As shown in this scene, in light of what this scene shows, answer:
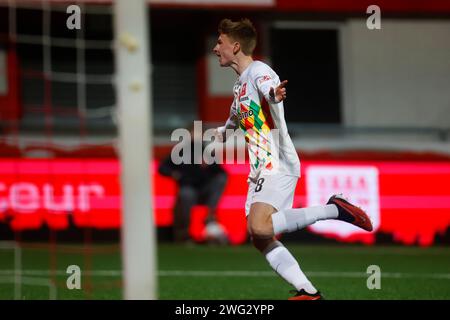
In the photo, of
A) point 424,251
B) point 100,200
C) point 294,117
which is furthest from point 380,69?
point 100,200

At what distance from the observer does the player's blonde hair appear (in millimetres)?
6039

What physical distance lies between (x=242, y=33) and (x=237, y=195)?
668 cm

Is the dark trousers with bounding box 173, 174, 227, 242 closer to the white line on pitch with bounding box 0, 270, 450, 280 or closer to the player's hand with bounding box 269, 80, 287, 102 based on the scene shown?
the white line on pitch with bounding box 0, 270, 450, 280

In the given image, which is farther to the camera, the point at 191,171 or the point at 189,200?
the point at 191,171

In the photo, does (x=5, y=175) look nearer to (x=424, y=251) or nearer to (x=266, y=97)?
(x=424, y=251)

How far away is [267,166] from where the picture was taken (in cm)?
595

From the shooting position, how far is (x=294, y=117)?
1716cm

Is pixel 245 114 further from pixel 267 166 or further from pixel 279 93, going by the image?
pixel 279 93

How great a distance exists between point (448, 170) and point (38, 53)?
7.29 meters

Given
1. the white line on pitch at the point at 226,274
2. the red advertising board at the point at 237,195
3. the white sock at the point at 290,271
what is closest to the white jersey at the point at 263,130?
the white sock at the point at 290,271

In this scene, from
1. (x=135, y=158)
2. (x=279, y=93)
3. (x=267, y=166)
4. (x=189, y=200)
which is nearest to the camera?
(x=135, y=158)

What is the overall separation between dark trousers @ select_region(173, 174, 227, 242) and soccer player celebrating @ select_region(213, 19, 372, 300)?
630cm

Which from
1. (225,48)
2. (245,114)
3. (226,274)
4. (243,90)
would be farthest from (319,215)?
(226,274)

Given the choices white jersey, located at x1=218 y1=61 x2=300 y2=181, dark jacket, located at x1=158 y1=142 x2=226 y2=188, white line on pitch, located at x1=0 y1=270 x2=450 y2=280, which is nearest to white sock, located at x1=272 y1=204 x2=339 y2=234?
white jersey, located at x1=218 y1=61 x2=300 y2=181
